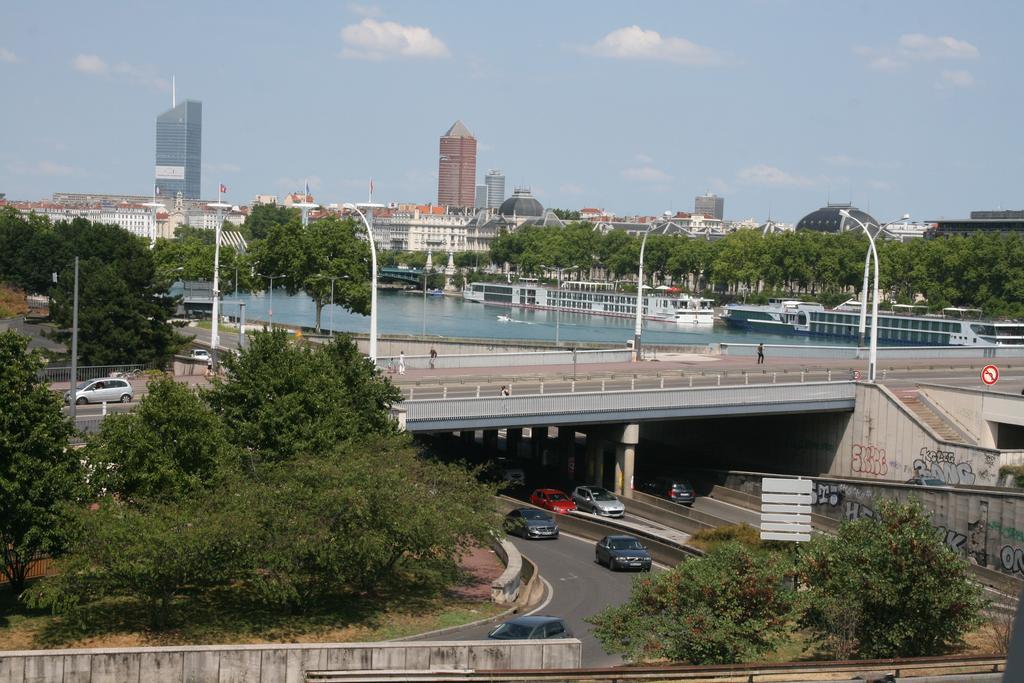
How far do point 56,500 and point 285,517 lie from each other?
4.18 metres

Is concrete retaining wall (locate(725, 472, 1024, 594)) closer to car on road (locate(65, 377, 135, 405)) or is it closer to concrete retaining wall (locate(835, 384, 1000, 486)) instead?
concrete retaining wall (locate(835, 384, 1000, 486))

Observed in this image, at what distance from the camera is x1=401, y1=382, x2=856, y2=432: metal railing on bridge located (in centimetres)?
3916

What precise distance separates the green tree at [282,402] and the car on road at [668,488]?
637 inches

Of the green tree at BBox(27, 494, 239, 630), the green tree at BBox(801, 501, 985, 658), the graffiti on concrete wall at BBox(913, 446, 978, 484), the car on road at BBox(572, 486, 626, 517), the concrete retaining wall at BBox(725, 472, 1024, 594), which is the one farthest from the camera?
the graffiti on concrete wall at BBox(913, 446, 978, 484)

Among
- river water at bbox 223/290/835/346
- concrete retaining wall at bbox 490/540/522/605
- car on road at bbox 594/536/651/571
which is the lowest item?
car on road at bbox 594/536/651/571

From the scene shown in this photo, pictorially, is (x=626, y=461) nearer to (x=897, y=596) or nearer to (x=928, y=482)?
(x=928, y=482)

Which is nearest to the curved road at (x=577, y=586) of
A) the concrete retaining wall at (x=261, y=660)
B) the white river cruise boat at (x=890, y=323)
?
the concrete retaining wall at (x=261, y=660)

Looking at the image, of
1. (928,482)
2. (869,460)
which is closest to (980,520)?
(928,482)

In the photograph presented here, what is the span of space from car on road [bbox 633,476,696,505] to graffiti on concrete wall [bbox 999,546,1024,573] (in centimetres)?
1304

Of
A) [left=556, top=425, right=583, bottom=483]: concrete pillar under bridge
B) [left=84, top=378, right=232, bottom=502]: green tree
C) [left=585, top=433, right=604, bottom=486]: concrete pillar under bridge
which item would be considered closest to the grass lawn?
[left=84, top=378, right=232, bottom=502]: green tree

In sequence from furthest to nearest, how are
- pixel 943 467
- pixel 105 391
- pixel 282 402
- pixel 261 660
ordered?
pixel 105 391 < pixel 943 467 < pixel 282 402 < pixel 261 660

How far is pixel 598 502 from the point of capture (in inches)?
1612

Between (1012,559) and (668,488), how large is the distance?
566 inches

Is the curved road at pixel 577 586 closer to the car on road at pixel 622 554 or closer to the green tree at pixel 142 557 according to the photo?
the car on road at pixel 622 554
